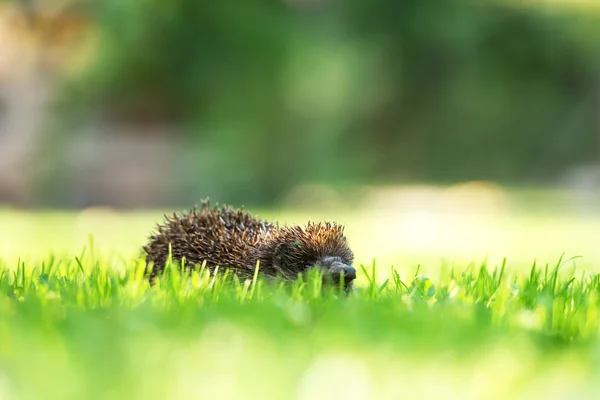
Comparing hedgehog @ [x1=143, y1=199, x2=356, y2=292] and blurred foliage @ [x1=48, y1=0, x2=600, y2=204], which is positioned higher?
blurred foliage @ [x1=48, y1=0, x2=600, y2=204]

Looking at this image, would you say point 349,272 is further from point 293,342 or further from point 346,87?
point 346,87

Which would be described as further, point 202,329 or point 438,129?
point 438,129

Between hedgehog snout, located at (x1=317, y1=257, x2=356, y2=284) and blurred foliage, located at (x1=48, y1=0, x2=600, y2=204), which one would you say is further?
blurred foliage, located at (x1=48, y1=0, x2=600, y2=204)

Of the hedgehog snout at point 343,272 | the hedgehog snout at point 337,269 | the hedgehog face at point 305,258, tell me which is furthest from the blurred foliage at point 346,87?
the hedgehog snout at point 343,272

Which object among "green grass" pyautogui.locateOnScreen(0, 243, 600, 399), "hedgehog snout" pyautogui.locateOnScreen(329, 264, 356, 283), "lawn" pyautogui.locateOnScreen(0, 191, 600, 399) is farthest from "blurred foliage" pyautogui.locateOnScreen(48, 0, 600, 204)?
"green grass" pyautogui.locateOnScreen(0, 243, 600, 399)

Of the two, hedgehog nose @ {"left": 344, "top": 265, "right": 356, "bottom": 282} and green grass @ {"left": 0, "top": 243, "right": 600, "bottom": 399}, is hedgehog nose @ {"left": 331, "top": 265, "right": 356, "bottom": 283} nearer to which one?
hedgehog nose @ {"left": 344, "top": 265, "right": 356, "bottom": 282}

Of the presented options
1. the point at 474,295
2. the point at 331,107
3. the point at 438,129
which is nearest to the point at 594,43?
the point at 438,129

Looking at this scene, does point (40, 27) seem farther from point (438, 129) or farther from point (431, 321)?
point (431, 321)
